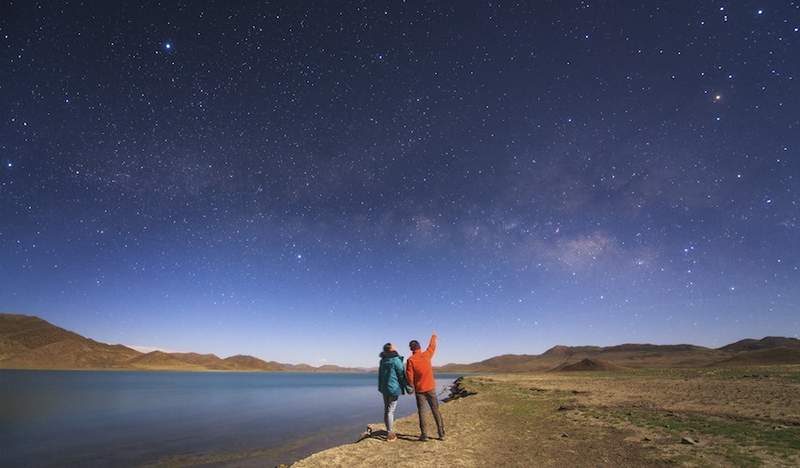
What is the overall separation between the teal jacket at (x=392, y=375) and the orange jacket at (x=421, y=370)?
34 cm

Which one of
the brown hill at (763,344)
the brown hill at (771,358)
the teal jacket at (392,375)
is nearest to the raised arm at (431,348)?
the teal jacket at (392,375)

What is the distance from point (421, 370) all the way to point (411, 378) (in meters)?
0.44

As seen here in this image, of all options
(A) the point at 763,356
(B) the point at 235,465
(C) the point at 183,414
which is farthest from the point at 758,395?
(A) the point at 763,356

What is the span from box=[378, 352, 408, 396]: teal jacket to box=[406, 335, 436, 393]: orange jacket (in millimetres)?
340

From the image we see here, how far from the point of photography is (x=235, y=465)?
14984mm

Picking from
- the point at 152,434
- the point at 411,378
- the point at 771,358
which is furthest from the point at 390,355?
the point at 771,358

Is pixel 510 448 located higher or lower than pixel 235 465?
higher


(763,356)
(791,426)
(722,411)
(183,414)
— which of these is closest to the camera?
(791,426)

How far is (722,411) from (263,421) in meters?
26.2

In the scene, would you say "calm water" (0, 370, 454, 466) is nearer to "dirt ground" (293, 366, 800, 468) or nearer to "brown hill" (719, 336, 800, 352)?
"dirt ground" (293, 366, 800, 468)

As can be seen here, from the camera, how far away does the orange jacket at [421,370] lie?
35.3ft

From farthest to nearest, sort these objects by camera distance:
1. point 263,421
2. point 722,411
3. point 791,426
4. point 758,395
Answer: point 263,421, point 758,395, point 722,411, point 791,426

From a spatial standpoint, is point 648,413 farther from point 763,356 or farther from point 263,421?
point 763,356

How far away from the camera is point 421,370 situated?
10734 mm
